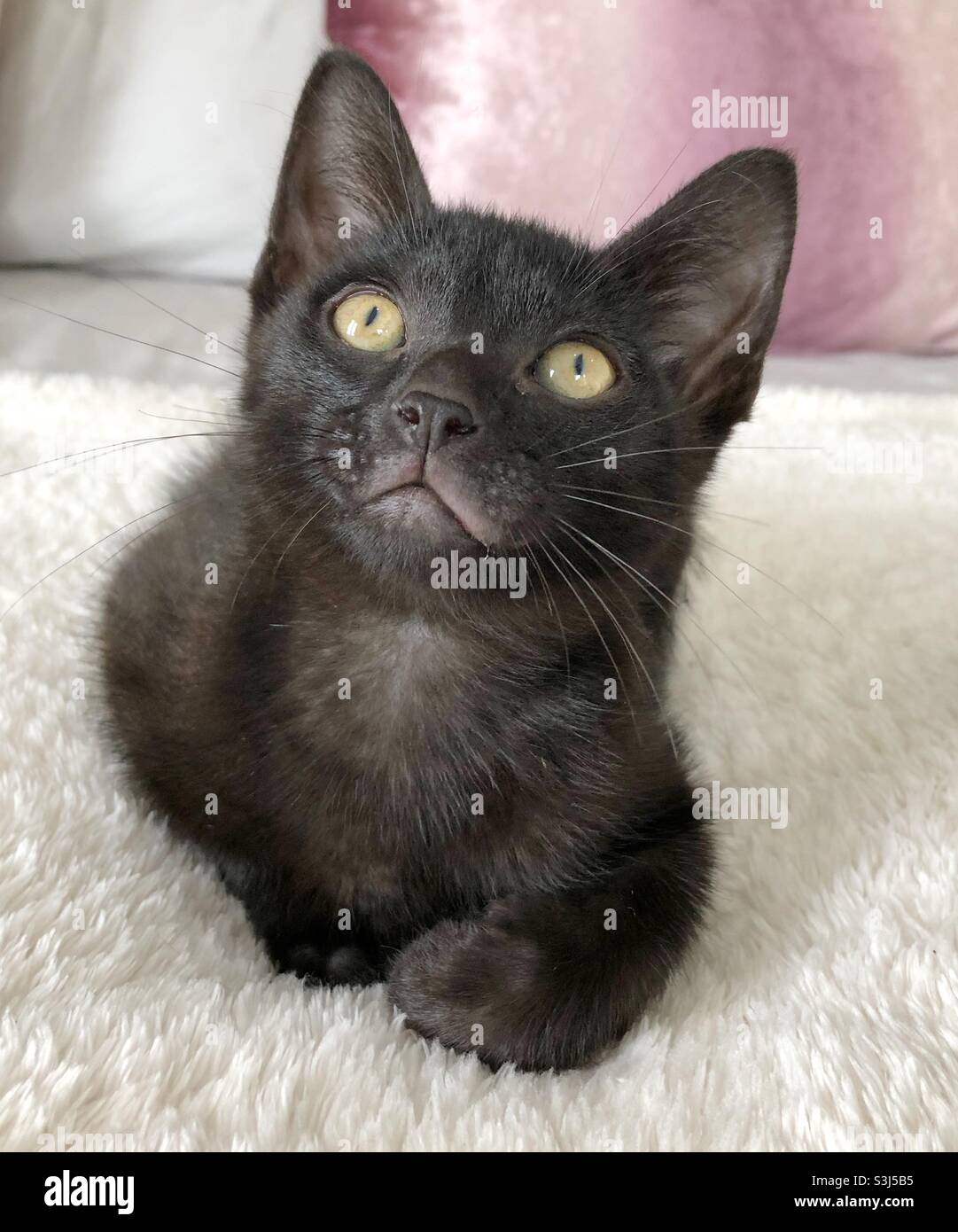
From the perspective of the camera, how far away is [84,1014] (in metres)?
0.64

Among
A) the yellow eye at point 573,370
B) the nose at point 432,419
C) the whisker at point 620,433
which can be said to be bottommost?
the whisker at point 620,433

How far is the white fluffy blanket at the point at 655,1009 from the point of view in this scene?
61cm

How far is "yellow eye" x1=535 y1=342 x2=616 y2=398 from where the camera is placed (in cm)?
77

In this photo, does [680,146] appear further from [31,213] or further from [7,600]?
[7,600]

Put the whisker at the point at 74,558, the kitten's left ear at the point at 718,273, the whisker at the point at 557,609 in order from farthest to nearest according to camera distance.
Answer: the whisker at the point at 74,558 < the kitten's left ear at the point at 718,273 < the whisker at the point at 557,609

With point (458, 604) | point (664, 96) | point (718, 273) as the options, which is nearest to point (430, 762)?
point (458, 604)

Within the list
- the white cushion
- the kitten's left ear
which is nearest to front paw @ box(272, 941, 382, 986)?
the kitten's left ear

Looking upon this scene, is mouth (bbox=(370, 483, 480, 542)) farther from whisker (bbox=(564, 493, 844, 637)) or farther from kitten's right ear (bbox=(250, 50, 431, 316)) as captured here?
kitten's right ear (bbox=(250, 50, 431, 316))

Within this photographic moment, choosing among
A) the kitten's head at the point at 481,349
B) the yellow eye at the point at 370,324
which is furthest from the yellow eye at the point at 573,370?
the yellow eye at the point at 370,324

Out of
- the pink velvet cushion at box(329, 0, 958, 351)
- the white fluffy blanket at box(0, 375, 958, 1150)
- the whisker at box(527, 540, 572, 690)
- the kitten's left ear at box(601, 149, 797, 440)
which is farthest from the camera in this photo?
the pink velvet cushion at box(329, 0, 958, 351)

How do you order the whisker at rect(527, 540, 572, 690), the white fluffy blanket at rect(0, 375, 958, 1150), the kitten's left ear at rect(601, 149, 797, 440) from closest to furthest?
the white fluffy blanket at rect(0, 375, 958, 1150), the whisker at rect(527, 540, 572, 690), the kitten's left ear at rect(601, 149, 797, 440)

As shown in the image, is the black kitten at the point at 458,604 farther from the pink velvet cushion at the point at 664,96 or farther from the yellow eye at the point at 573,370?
the pink velvet cushion at the point at 664,96

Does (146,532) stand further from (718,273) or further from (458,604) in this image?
(718,273)

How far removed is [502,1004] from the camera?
2.26 ft
